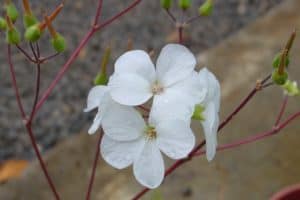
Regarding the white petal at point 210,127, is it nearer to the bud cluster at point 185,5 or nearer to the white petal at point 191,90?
the white petal at point 191,90

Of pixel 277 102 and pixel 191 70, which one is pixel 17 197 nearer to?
pixel 277 102

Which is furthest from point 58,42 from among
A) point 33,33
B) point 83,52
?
point 83,52

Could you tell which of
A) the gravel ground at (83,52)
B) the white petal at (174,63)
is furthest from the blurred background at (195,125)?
the white petal at (174,63)

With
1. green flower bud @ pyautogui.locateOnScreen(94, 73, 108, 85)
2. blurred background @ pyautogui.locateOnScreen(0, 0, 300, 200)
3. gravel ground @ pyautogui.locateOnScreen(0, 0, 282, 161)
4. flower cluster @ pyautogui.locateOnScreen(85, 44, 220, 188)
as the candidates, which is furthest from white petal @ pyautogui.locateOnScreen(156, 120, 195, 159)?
gravel ground @ pyautogui.locateOnScreen(0, 0, 282, 161)

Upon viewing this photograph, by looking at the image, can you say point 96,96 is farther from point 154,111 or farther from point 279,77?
point 279,77

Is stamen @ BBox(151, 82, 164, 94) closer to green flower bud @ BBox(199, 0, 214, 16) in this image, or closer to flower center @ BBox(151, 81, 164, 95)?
flower center @ BBox(151, 81, 164, 95)

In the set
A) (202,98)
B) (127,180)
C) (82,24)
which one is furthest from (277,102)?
(202,98)
